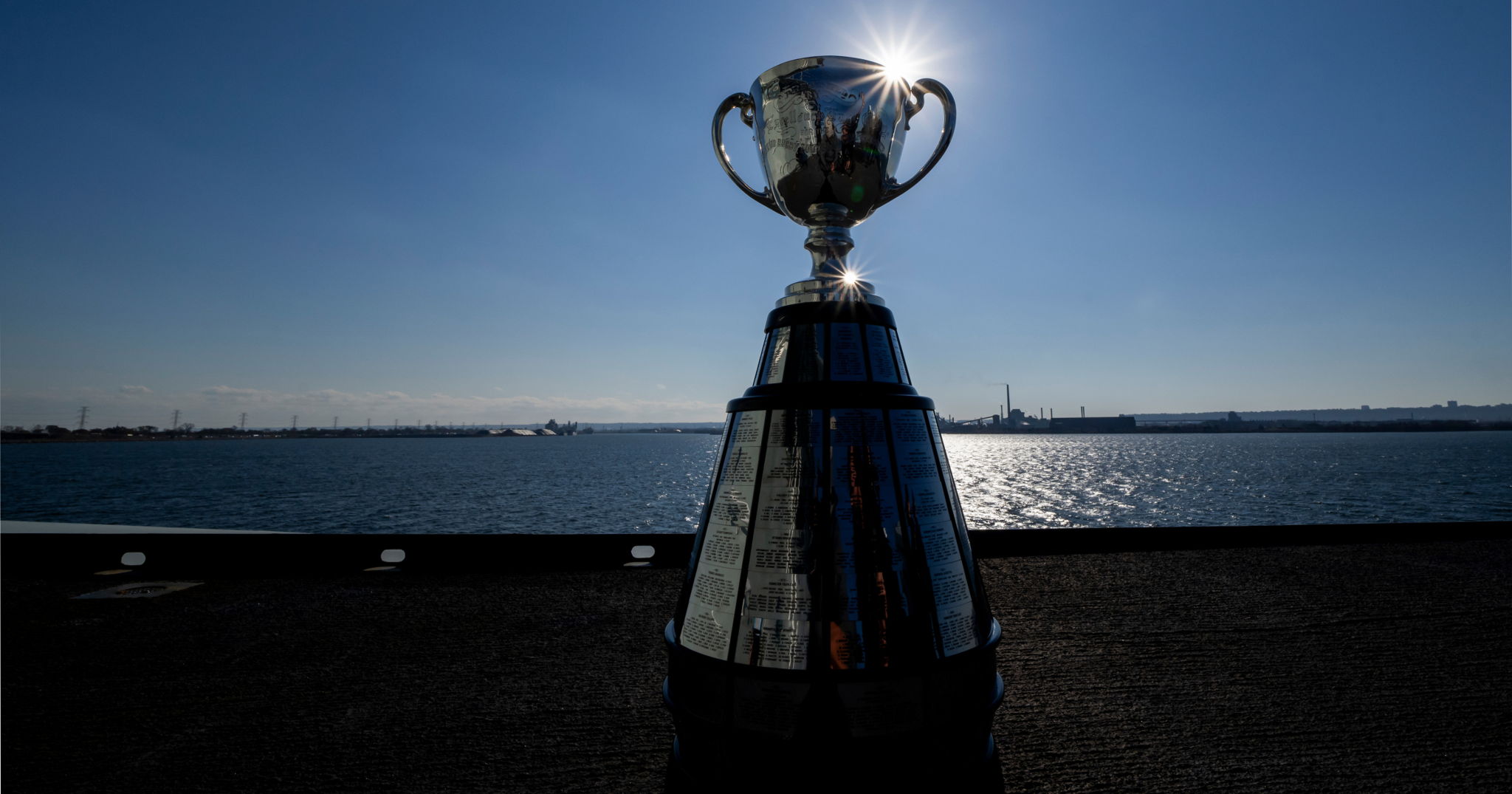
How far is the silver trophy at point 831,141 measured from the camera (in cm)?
192

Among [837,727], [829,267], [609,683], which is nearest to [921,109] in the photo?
[829,267]

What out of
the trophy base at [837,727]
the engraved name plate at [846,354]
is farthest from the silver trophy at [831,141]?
the trophy base at [837,727]

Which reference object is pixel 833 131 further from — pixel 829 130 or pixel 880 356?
pixel 880 356

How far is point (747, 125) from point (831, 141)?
412mm

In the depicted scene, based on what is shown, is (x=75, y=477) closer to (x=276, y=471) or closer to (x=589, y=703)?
(x=276, y=471)

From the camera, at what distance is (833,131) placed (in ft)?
6.38

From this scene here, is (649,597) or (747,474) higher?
(747,474)

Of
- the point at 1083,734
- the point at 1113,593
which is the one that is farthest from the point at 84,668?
the point at 1113,593

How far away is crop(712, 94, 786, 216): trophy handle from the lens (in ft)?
7.13

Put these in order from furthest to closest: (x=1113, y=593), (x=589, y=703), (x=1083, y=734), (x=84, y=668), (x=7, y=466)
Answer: (x=7, y=466)
(x=1113, y=593)
(x=84, y=668)
(x=589, y=703)
(x=1083, y=734)

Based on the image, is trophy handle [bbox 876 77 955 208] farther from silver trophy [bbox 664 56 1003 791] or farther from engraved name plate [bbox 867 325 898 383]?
engraved name plate [bbox 867 325 898 383]

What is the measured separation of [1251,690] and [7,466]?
5282 inches

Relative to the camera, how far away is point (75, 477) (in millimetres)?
63562

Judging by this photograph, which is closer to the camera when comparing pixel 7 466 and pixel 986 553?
pixel 986 553
